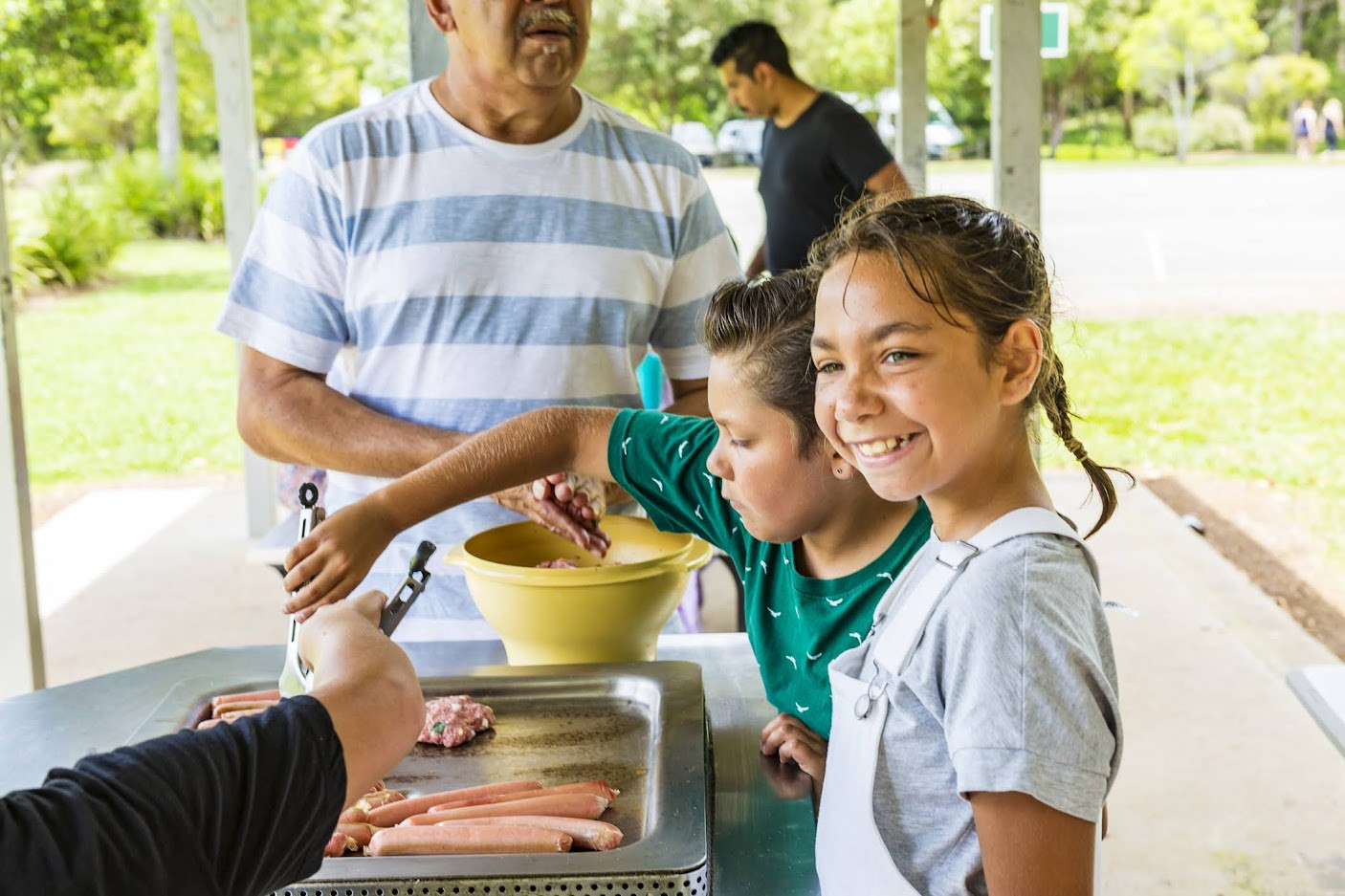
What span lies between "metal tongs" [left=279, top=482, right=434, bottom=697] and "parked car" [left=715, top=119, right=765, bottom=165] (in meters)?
20.4

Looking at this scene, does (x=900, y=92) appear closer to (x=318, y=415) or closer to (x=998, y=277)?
(x=318, y=415)

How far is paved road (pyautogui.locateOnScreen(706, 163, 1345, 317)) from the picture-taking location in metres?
13.0

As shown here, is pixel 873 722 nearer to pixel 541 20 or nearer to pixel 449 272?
pixel 449 272

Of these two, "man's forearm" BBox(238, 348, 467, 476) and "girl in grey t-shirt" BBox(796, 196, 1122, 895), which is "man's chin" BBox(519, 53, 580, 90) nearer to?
"man's forearm" BBox(238, 348, 467, 476)

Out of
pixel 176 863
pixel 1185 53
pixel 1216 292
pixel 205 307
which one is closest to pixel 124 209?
pixel 205 307

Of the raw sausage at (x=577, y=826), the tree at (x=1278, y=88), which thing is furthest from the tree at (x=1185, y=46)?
the raw sausage at (x=577, y=826)

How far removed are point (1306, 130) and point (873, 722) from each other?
68.0 ft

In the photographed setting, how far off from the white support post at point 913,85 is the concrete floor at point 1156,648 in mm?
1737

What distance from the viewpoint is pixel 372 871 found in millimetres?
1162

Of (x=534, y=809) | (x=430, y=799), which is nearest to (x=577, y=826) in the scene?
(x=534, y=809)

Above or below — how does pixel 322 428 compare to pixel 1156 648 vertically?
above

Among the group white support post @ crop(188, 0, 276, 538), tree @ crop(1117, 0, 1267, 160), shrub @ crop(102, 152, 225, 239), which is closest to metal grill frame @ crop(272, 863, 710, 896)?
white support post @ crop(188, 0, 276, 538)

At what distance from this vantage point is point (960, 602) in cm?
112

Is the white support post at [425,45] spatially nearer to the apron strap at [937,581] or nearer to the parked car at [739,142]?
the apron strap at [937,581]
